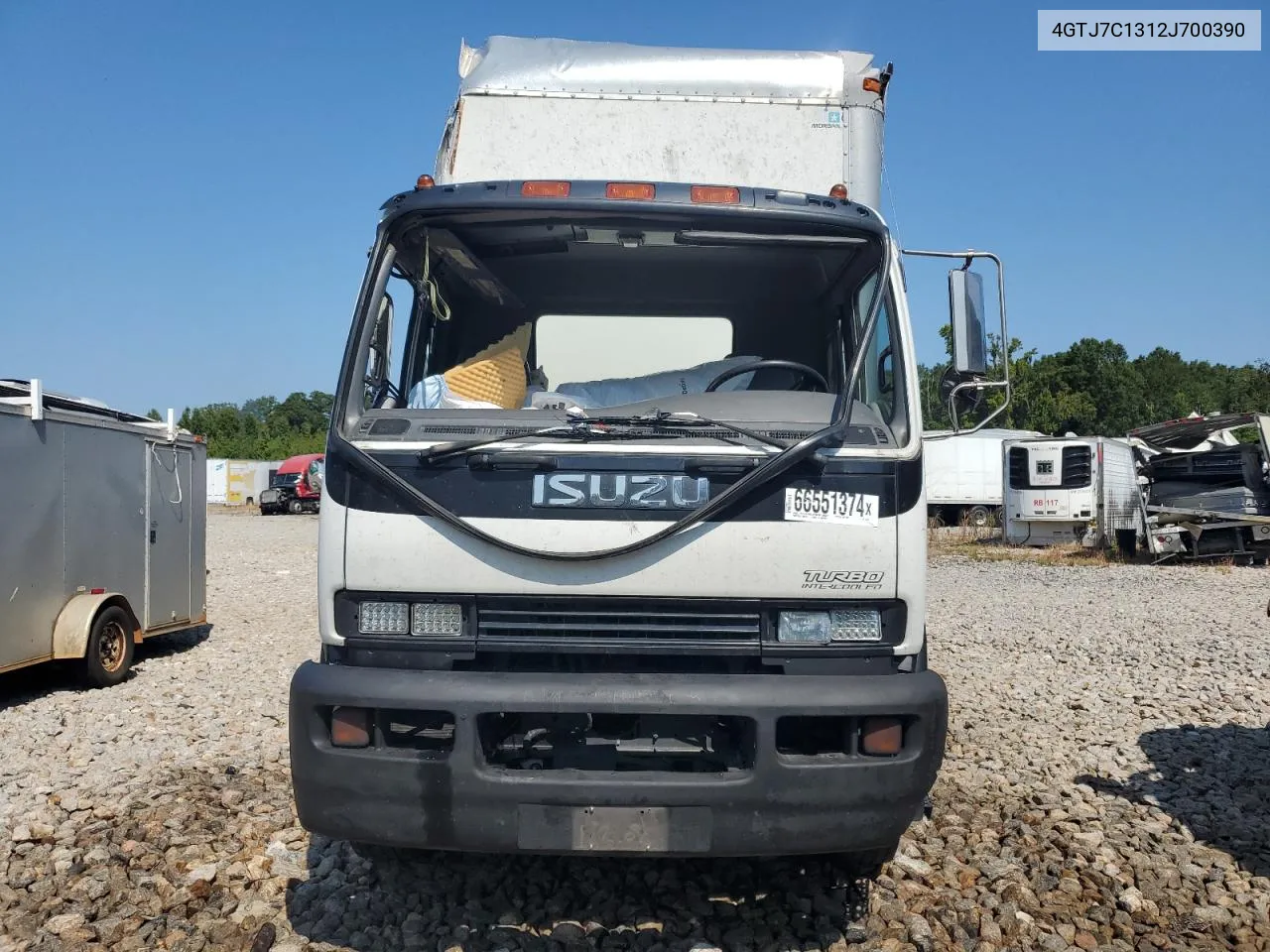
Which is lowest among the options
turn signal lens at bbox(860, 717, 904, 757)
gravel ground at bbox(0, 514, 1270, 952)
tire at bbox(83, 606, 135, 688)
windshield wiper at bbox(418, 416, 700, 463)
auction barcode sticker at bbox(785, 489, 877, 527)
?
gravel ground at bbox(0, 514, 1270, 952)

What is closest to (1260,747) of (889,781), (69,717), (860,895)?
(860,895)

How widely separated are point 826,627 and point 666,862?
162 cm

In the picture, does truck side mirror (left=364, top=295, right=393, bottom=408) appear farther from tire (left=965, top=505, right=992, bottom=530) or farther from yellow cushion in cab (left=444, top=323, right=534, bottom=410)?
tire (left=965, top=505, right=992, bottom=530)

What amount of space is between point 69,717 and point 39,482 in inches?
69.9

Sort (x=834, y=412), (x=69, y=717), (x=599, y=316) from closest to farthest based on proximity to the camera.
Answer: (x=834, y=412)
(x=599, y=316)
(x=69, y=717)

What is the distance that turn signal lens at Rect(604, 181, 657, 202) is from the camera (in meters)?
3.74

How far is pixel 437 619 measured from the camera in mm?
3361

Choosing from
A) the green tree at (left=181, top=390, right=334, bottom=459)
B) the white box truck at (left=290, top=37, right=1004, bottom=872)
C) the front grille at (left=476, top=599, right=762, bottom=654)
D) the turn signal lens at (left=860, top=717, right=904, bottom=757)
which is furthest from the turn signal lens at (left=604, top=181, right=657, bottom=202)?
the green tree at (left=181, top=390, right=334, bottom=459)

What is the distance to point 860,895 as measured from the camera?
4086mm

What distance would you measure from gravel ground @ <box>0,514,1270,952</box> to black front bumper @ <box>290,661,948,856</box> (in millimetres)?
749

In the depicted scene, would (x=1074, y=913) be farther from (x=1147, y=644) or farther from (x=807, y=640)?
(x=1147, y=644)

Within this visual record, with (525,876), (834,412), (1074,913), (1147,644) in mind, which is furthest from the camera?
(1147,644)

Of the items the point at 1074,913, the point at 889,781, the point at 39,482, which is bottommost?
the point at 1074,913

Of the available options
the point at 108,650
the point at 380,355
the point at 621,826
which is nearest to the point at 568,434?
the point at 380,355
